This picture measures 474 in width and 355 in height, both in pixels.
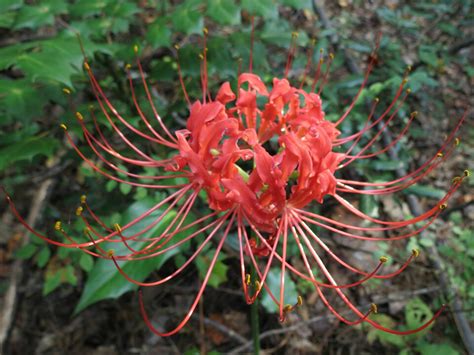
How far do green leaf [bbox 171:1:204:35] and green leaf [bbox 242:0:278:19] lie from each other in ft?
0.63

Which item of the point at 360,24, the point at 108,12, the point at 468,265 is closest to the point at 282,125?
the point at 108,12

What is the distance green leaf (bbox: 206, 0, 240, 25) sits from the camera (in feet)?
5.55

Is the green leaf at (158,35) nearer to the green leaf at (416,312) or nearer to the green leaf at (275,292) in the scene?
the green leaf at (275,292)

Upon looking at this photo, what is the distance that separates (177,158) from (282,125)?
348 millimetres

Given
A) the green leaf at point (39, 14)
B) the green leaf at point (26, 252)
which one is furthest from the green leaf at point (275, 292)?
the green leaf at point (39, 14)

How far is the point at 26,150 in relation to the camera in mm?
1562

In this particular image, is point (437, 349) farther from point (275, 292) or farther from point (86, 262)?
point (86, 262)

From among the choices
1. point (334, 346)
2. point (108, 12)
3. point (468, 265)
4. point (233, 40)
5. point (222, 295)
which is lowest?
point (334, 346)

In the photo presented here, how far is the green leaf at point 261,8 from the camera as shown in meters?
1.72

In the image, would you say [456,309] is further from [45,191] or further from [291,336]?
[45,191]

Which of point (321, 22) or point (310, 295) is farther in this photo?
point (321, 22)

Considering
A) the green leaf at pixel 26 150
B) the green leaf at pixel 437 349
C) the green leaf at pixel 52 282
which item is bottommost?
the green leaf at pixel 437 349

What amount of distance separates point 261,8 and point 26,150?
1.05 m

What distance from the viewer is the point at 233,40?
1.88 metres
